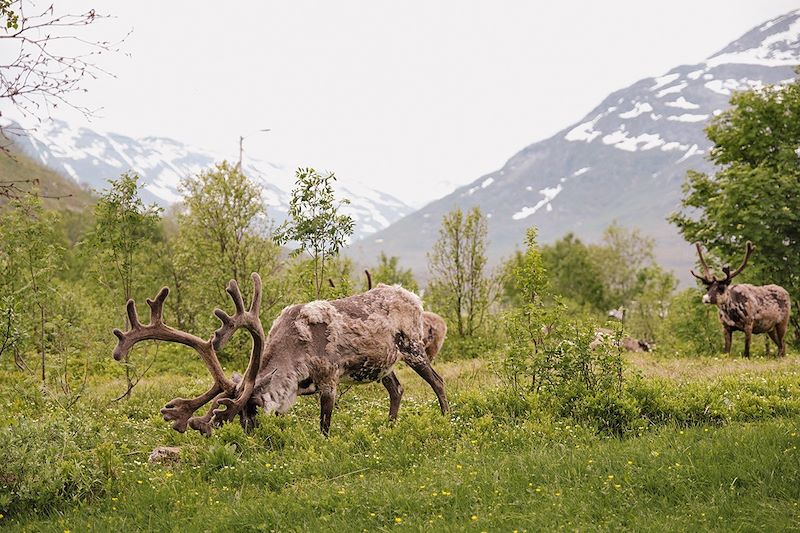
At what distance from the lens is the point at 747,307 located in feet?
57.3

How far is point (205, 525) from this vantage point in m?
6.53

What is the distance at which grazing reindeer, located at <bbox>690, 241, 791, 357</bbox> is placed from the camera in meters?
17.5

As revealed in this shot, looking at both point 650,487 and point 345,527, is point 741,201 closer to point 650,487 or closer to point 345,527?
point 650,487

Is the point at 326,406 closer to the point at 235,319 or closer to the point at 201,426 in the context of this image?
the point at 201,426

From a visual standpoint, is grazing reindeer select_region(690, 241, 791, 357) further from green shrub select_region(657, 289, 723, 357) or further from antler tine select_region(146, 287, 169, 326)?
antler tine select_region(146, 287, 169, 326)

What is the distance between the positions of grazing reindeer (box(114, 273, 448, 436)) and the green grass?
417mm

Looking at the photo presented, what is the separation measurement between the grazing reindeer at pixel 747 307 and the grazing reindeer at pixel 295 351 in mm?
11411

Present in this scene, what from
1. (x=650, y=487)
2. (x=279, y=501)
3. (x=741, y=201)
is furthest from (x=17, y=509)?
(x=741, y=201)

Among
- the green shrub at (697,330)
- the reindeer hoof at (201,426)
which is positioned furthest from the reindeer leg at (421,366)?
the green shrub at (697,330)

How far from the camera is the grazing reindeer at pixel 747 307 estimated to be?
1753cm

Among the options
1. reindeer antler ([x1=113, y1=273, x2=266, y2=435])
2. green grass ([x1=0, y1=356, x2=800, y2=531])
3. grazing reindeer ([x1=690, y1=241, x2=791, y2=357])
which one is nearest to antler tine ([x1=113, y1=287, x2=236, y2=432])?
reindeer antler ([x1=113, y1=273, x2=266, y2=435])

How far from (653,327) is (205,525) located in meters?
44.9

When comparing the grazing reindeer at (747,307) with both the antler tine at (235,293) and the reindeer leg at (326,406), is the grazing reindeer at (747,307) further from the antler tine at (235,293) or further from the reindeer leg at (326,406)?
the antler tine at (235,293)

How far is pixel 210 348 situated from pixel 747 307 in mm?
15412
